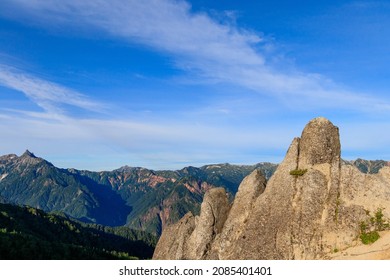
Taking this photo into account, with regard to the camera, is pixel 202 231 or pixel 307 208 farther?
pixel 202 231

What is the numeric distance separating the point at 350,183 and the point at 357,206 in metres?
4.56

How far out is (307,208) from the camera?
62.1 metres

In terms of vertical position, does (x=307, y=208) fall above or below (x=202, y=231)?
above

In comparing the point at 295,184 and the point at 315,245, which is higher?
the point at 295,184

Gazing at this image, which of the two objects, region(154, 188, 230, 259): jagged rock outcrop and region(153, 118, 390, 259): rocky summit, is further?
region(154, 188, 230, 259): jagged rock outcrop

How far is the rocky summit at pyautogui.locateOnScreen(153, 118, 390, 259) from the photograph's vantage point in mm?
58844

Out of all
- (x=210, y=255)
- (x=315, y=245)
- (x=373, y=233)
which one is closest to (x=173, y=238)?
(x=210, y=255)

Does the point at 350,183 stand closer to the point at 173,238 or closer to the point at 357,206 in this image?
the point at 357,206

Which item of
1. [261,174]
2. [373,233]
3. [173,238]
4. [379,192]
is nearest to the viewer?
[373,233]

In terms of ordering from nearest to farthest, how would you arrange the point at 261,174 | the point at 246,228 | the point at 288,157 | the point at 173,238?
the point at 246,228 → the point at 288,157 → the point at 261,174 → the point at 173,238

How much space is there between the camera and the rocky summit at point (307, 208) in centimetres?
5884

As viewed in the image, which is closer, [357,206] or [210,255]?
[357,206]

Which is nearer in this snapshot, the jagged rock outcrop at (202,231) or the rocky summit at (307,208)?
the rocky summit at (307,208)

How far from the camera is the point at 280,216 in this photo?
6331 cm
